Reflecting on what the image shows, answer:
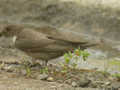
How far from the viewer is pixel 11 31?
7371 millimetres

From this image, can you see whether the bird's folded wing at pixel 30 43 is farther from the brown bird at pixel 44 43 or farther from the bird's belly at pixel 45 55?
the bird's belly at pixel 45 55

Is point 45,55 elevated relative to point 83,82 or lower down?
elevated

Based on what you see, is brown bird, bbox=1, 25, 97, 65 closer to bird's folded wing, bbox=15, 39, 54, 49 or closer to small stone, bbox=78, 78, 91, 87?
bird's folded wing, bbox=15, 39, 54, 49

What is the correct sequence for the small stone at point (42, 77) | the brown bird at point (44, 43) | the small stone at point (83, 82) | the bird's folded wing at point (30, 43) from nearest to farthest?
the small stone at point (83, 82), the small stone at point (42, 77), the brown bird at point (44, 43), the bird's folded wing at point (30, 43)

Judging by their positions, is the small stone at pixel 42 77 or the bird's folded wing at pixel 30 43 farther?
the bird's folded wing at pixel 30 43

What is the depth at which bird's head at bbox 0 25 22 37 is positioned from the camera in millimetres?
7297

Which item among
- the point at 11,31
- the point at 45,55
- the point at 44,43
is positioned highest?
the point at 11,31

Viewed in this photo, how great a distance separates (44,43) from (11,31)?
1031mm

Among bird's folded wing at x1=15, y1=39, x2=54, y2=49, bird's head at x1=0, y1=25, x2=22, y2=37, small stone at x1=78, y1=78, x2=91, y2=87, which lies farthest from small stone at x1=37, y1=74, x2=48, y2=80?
bird's head at x1=0, y1=25, x2=22, y2=37

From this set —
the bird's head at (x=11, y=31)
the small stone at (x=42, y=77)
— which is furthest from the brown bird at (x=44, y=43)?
the small stone at (x=42, y=77)

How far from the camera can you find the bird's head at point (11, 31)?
730cm

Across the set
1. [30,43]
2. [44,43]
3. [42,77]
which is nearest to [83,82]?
[42,77]

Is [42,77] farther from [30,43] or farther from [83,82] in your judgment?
[30,43]

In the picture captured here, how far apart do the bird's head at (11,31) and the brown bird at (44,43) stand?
0.19 metres
